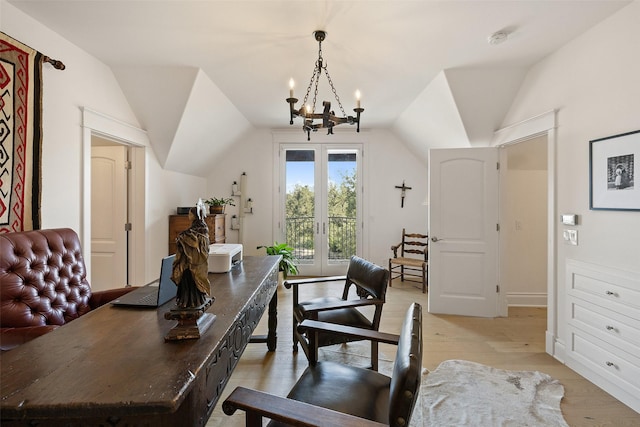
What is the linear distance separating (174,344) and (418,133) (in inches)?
171

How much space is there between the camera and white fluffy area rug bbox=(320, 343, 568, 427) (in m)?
1.80

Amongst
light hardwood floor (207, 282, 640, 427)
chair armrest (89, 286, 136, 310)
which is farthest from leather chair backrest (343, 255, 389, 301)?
chair armrest (89, 286, 136, 310)

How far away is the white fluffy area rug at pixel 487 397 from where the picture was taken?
71.0 inches

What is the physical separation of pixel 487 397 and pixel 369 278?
3.56 feet

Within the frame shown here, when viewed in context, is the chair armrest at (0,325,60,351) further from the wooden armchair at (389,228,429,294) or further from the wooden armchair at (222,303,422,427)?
the wooden armchair at (389,228,429,294)

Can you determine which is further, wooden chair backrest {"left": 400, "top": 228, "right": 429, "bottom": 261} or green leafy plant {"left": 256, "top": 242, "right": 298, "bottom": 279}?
wooden chair backrest {"left": 400, "top": 228, "right": 429, "bottom": 261}

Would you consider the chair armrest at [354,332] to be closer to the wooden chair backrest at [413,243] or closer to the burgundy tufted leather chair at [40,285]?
the burgundy tufted leather chair at [40,285]

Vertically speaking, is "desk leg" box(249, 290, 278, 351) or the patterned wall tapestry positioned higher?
the patterned wall tapestry

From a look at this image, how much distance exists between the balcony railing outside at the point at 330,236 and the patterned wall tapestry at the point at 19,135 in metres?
3.58

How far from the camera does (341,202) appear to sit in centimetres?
537

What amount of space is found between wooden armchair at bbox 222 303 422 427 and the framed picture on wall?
5.86 ft

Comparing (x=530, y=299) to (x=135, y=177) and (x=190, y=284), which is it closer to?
(x=190, y=284)

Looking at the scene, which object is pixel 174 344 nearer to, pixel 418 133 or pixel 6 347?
pixel 6 347

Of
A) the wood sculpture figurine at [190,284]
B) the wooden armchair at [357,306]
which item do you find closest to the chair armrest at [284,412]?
the wood sculpture figurine at [190,284]
